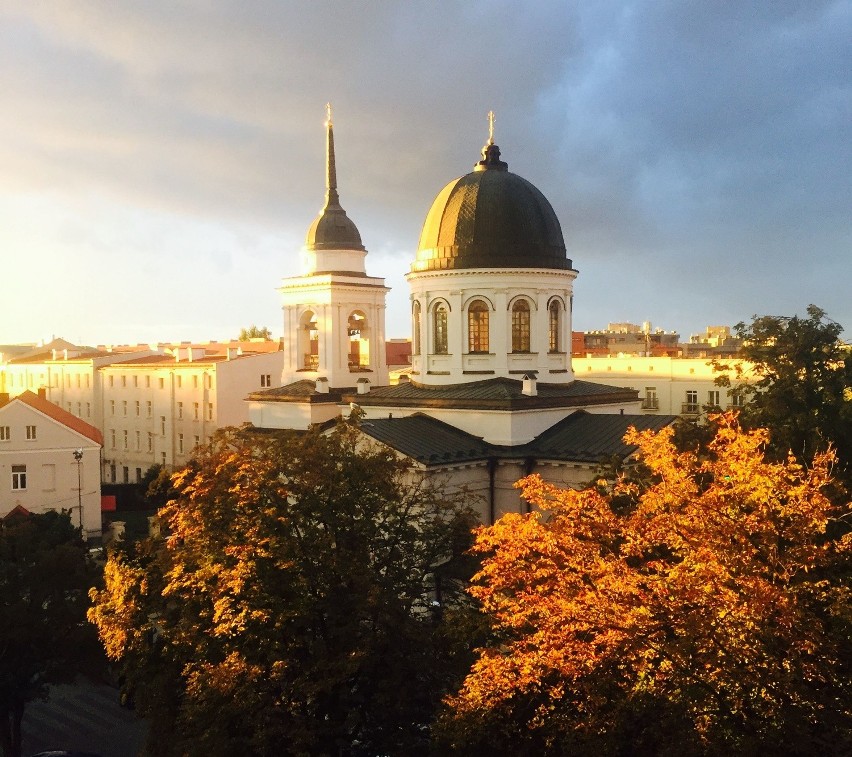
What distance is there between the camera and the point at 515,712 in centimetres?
1395

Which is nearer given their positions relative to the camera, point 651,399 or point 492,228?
point 492,228

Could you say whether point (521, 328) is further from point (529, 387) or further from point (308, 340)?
point (308, 340)

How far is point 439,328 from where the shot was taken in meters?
32.9

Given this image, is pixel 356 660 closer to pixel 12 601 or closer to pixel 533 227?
pixel 12 601

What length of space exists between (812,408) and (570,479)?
7.54m

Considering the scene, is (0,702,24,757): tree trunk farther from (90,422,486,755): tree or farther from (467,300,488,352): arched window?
(467,300,488,352): arched window

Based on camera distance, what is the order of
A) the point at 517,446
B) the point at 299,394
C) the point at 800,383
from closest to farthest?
the point at 800,383
the point at 517,446
the point at 299,394

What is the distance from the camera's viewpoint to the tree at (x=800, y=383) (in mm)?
21859

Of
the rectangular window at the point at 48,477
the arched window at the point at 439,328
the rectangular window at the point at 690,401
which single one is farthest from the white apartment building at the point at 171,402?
the arched window at the point at 439,328

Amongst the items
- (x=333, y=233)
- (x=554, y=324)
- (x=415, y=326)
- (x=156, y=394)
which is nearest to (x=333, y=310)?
(x=333, y=233)

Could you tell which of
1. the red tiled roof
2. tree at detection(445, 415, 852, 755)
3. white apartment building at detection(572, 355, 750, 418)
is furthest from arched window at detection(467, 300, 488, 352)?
white apartment building at detection(572, 355, 750, 418)

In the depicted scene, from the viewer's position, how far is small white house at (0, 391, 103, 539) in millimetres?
42281

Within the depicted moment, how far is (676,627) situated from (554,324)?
2134 cm

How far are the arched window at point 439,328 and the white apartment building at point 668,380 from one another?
23.7 m
